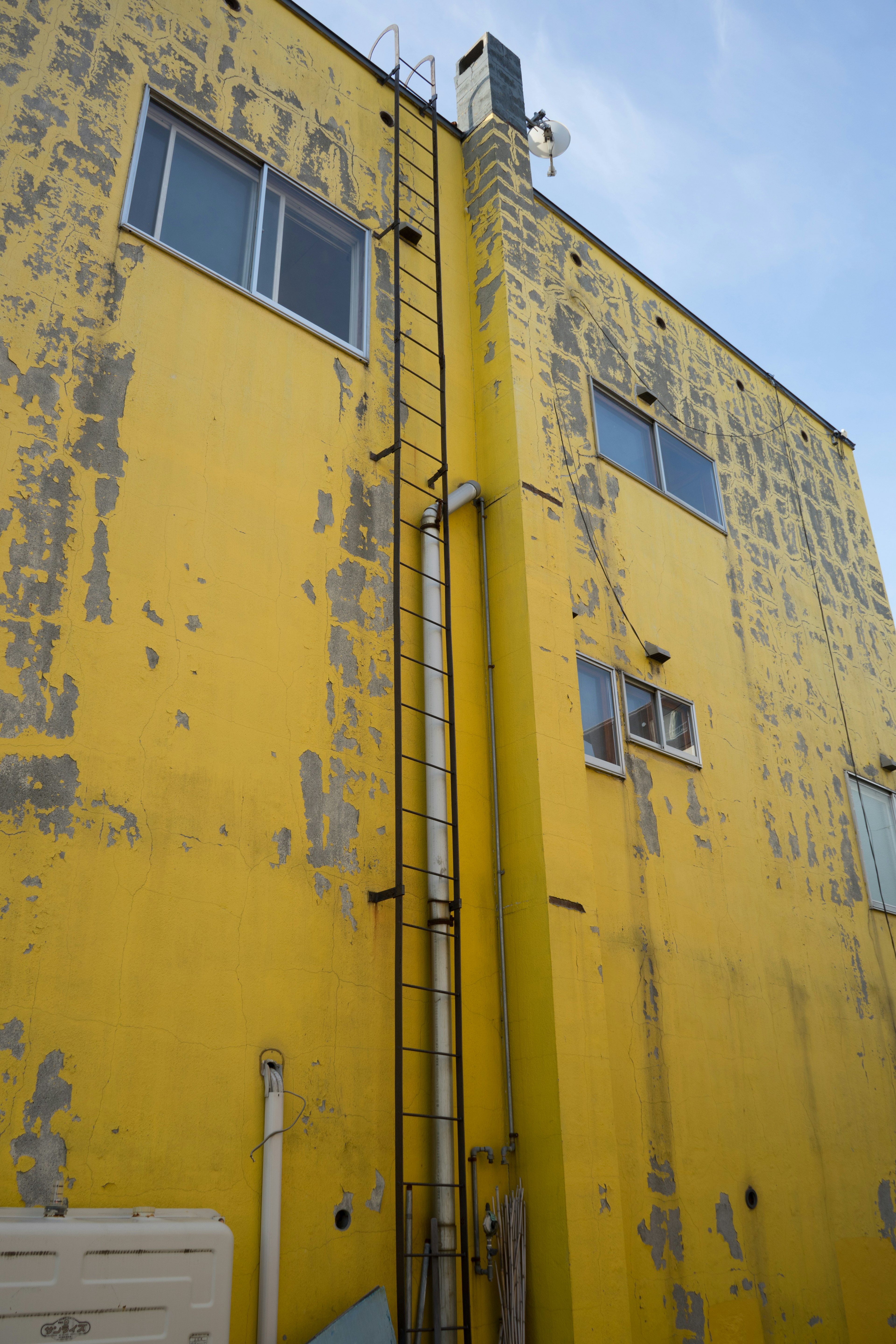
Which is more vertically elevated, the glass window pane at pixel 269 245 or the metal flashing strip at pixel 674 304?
the metal flashing strip at pixel 674 304

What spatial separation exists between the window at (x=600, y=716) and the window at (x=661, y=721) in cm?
15

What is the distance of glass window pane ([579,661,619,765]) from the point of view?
8.14 m

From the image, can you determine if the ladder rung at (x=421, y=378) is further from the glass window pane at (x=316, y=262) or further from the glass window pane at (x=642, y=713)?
the glass window pane at (x=642, y=713)

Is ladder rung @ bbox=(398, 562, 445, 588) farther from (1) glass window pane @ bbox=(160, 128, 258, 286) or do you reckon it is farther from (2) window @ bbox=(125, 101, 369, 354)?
(1) glass window pane @ bbox=(160, 128, 258, 286)

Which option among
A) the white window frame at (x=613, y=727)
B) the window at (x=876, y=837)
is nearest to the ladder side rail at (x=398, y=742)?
the white window frame at (x=613, y=727)

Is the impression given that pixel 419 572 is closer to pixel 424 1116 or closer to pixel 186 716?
pixel 186 716

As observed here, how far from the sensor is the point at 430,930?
249 inches

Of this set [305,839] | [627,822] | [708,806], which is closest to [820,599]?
[708,806]

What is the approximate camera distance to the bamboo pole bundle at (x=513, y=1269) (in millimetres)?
5664

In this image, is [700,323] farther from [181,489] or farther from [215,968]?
[215,968]

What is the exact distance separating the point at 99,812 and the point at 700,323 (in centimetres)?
993

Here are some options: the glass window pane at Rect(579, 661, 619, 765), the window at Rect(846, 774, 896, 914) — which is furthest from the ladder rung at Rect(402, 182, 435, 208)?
the window at Rect(846, 774, 896, 914)

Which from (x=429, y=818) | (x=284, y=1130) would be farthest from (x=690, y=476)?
(x=284, y=1130)

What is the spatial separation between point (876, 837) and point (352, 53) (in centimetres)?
932
